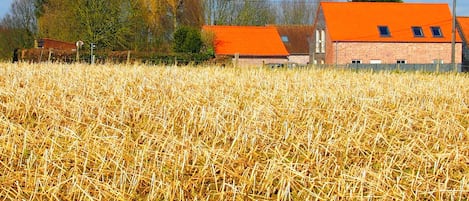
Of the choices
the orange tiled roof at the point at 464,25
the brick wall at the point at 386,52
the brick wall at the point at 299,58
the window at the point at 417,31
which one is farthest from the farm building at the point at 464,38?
the brick wall at the point at 299,58

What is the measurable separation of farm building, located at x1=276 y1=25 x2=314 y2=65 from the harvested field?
39400 mm

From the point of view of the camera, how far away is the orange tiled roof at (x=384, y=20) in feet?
124

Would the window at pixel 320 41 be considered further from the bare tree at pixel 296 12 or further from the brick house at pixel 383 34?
the bare tree at pixel 296 12

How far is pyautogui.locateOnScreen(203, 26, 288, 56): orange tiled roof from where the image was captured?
1624 inches

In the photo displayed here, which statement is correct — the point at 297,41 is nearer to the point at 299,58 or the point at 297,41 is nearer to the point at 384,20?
the point at 299,58

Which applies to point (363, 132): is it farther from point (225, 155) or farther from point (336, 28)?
point (336, 28)

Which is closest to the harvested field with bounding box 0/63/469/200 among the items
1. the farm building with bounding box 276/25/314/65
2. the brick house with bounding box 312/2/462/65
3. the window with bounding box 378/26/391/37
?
the brick house with bounding box 312/2/462/65

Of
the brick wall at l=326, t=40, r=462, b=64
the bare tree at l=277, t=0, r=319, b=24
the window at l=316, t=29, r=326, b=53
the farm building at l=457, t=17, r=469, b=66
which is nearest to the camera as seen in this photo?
the brick wall at l=326, t=40, r=462, b=64

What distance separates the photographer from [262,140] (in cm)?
564

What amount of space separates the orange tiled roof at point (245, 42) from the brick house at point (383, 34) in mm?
2968

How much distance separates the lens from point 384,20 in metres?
39.5

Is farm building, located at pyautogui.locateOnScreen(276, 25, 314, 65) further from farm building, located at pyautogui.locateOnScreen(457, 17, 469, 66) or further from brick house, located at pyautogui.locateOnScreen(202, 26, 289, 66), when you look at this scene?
farm building, located at pyautogui.locateOnScreen(457, 17, 469, 66)

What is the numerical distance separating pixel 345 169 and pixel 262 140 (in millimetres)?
1041

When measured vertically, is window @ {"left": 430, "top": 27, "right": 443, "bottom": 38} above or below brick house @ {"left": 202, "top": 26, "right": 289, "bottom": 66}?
above
